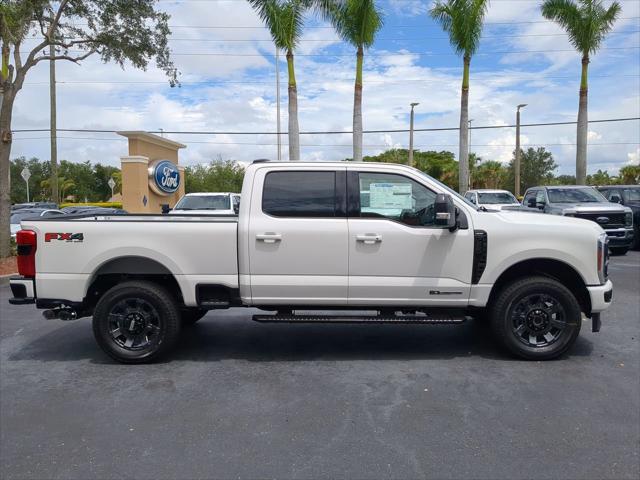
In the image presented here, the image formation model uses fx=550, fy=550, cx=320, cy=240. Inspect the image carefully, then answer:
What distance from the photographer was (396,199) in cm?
552

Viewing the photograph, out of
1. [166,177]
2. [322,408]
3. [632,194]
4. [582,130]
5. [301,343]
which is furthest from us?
[582,130]

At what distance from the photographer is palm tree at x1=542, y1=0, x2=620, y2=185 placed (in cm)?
2230

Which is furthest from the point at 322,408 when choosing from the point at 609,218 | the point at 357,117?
the point at 357,117

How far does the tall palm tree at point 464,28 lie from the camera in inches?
850

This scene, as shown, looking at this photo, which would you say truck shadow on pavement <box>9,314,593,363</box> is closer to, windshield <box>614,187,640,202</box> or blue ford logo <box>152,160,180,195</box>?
windshield <box>614,187,640,202</box>

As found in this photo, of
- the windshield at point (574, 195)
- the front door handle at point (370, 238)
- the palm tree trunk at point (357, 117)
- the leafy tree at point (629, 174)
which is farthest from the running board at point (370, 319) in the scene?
the leafy tree at point (629, 174)

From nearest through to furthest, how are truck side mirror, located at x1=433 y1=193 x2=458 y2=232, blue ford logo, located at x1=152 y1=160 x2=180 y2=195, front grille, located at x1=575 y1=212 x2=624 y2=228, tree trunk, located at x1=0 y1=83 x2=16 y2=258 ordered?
truck side mirror, located at x1=433 y1=193 x2=458 y2=232, tree trunk, located at x1=0 y1=83 x2=16 y2=258, front grille, located at x1=575 y1=212 x2=624 y2=228, blue ford logo, located at x1=152 y1=160 x2=180 y2=195

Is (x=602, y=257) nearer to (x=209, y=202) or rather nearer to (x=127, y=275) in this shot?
(x=127, y=275)

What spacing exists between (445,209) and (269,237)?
1.70m

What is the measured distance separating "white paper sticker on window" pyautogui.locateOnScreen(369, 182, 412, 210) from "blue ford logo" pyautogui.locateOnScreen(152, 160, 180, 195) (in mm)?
17735

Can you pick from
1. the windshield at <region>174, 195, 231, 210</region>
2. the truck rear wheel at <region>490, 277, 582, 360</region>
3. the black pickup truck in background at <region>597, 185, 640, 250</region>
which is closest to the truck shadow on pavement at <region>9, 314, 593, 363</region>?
the truck rear wheel at <region>490, 277, 582, 360</region>

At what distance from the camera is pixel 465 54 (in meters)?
22.4

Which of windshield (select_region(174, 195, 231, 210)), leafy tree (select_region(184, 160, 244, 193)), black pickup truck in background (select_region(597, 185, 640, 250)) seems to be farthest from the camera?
leafy tree (select_region(184, 160, 244, 193))

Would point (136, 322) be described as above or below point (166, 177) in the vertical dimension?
below
